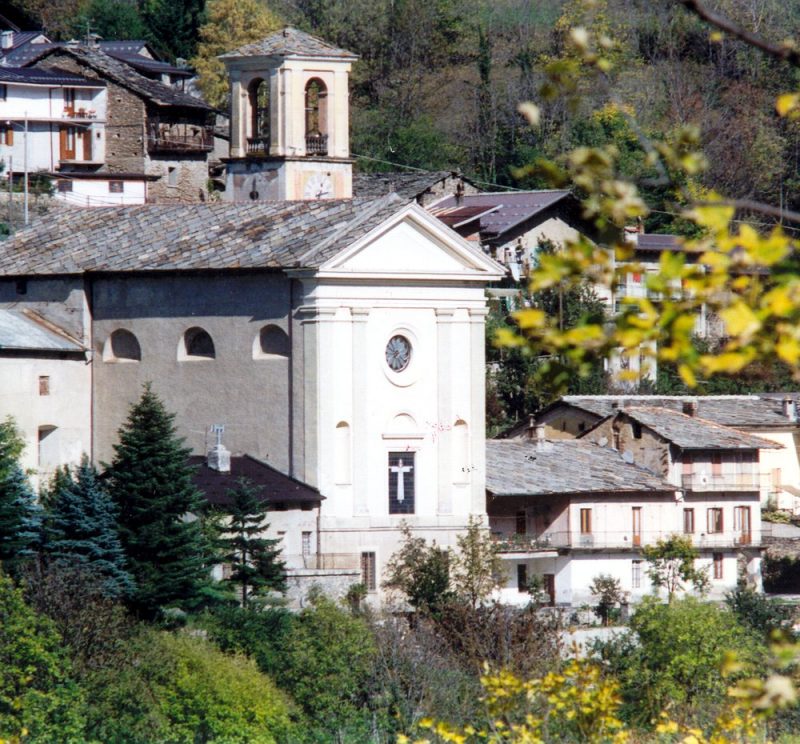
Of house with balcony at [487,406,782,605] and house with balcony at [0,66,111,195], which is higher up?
house with balcony at [0,66,111,195]

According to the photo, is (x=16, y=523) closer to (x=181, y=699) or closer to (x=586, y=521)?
(x=181, y=699)

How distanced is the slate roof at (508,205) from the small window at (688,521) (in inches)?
483

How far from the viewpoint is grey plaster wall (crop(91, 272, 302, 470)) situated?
1607 inches

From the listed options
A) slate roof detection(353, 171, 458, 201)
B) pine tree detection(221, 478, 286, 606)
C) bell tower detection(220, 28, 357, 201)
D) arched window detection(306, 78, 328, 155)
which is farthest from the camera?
slate roof detection(353, 171, 458, 201)

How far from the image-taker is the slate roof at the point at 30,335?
39656 mm

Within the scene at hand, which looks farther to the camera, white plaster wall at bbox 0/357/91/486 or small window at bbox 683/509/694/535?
small window at bbox 683/509/694/535

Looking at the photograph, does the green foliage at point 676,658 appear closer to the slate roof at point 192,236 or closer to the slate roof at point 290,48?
the slate roof at point 192,236

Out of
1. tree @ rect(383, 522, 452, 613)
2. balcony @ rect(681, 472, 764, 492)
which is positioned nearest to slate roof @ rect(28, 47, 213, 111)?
balcony @ rect(681, 472, 764, 492)

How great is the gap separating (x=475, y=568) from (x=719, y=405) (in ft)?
59.8

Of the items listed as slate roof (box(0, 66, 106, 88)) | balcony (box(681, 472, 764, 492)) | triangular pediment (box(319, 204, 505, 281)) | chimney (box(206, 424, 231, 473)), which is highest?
slate roof (box(0, 66, 106, 88))

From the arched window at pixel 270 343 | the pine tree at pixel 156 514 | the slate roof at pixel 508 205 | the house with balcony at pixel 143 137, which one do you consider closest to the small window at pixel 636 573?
the arched window at pixel 270 343

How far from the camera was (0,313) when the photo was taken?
1626 inches

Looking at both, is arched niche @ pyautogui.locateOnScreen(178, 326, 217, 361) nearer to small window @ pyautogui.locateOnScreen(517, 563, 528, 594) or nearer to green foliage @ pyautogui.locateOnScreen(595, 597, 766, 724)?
small window @ pyautogui.locateOnScreen(517, 563, 528, 594)

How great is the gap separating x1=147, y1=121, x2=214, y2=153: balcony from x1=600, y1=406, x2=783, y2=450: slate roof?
17.6 metres
